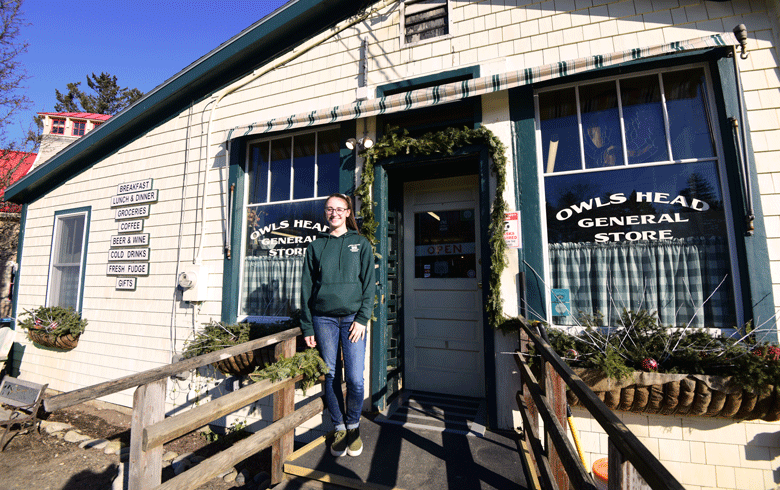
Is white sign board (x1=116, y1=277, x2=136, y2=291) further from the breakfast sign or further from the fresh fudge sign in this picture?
the fresh fudge sign

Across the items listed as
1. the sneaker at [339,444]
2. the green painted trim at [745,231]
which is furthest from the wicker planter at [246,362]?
the green painted trim at [745,231]

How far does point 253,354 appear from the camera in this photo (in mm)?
3910

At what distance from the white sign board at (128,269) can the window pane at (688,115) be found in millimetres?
6387

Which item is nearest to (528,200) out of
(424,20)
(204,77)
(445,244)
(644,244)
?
(644,244)

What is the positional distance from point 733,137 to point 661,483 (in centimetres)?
319

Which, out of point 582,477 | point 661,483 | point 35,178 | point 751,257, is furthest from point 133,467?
point 35,178

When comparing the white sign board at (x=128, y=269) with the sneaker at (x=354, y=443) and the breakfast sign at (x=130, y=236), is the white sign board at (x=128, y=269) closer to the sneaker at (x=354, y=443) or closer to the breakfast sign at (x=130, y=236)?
the breakfast sign at (x=130, y=236)

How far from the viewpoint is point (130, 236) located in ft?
17.8

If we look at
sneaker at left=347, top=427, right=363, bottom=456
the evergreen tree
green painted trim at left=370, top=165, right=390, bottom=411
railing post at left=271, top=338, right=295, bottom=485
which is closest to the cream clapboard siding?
green painted trim at left=370, top=165, right=390, bottom=411

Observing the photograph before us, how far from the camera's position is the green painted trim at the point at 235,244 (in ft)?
14.8

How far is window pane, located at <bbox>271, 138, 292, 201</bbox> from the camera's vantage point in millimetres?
4590

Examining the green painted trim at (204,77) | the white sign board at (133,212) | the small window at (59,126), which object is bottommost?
the white sign board at (133,212)

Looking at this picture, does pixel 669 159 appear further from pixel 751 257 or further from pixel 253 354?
pixel 253 354

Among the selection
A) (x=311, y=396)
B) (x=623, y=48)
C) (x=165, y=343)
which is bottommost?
(x=311, y=396)
